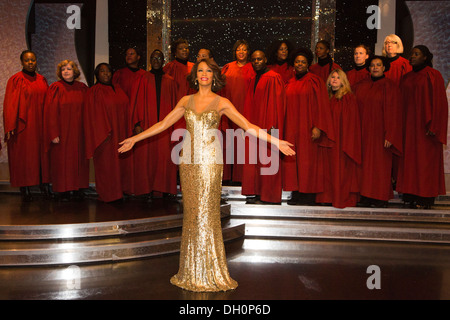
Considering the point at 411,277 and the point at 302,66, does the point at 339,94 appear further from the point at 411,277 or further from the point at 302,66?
the point at 411,277

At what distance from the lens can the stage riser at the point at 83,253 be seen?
436 centimetres

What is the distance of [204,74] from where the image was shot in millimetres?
3863

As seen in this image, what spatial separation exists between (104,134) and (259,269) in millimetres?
3107

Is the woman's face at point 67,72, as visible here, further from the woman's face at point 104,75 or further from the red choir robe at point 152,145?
the red choir robe at point 152,145

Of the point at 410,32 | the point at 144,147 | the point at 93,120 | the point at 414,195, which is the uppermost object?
the point at 410,32

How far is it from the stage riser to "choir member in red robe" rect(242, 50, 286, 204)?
66.2 inches

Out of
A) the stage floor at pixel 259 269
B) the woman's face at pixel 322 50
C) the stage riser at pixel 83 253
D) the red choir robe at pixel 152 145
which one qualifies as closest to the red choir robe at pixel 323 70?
the woman's face at pixel 322 50

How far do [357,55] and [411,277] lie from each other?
11.3 ft

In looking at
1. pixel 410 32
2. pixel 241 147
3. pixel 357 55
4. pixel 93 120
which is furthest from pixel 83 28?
pixel 410 32

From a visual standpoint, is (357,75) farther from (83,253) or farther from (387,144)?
(83,253)

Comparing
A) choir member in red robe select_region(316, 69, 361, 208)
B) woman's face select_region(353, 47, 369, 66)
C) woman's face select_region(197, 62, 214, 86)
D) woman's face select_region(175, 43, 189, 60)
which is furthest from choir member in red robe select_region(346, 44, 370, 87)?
woman's face select_region(197, 62, 214, 86)

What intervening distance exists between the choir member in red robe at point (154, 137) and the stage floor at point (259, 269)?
1.79 ft

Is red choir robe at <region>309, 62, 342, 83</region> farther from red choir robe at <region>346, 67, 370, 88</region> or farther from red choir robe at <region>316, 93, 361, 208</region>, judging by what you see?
red choir robe at <region>316, 93, 361, 208</region>
